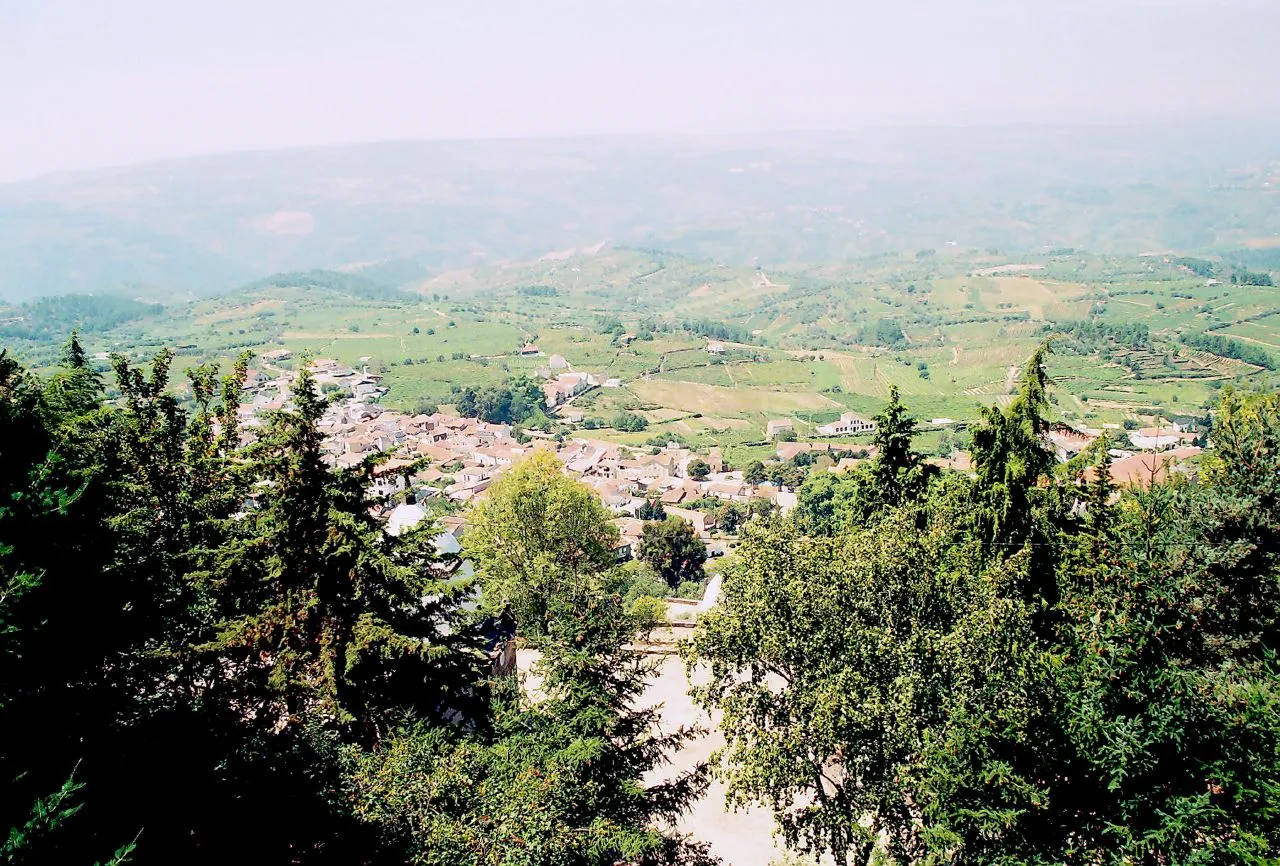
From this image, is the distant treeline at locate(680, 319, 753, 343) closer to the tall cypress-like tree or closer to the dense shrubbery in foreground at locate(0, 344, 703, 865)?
the dense shrubbery in foreground at locate(0, 344, 703, 865)

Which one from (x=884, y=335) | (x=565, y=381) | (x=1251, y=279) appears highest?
(x=1251, y=279)

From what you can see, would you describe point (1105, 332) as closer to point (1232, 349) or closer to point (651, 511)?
point (1232, 349)

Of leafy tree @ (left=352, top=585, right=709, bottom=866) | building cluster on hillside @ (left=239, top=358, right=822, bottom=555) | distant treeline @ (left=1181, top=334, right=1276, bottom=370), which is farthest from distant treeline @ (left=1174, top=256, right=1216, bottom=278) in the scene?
leafy tree @ (left=352, top=585, right=709, bottom=866)

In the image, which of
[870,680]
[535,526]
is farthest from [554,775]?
[535,526]

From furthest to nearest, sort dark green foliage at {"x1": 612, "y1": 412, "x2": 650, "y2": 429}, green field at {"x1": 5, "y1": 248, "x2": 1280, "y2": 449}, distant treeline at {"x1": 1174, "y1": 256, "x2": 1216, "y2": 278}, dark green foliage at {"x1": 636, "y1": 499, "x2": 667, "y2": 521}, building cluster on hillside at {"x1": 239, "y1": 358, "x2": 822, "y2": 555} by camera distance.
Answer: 1. distant treeline at {"x1": 1174, "y1": 256, "x2": 1216, "y2": 278}
2. green field at {"x1": 5, "y1": 248, "x2": 1280, "y2": 449}
3. dark green foliage at {"x1": 612, "y1": 412, "x2": 650, "y2": 429}
4. building cluster on hillside at {"x1": 239, "y1": 358, "x2": 822, "y2": 555}
5. dark green foliage at {"x1": 636, "y1": 499, "x2": 667, "y2": 521}

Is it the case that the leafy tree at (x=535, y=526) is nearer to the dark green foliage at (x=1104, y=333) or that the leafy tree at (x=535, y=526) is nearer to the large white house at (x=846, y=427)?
the large white house at (x=846, y=427)

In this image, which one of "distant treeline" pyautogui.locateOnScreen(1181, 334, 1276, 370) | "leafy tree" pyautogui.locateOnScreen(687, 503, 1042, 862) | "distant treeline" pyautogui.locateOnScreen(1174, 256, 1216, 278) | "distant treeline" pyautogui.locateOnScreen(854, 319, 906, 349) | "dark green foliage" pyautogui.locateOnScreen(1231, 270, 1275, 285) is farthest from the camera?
"distant treeline" pyautogui.locateOnScreen(1174, 256, 1216, 278)

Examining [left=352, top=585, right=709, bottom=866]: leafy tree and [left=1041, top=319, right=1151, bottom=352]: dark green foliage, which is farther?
[left=1041, top=319, right=1151, bottom=352]: dark green foliage
